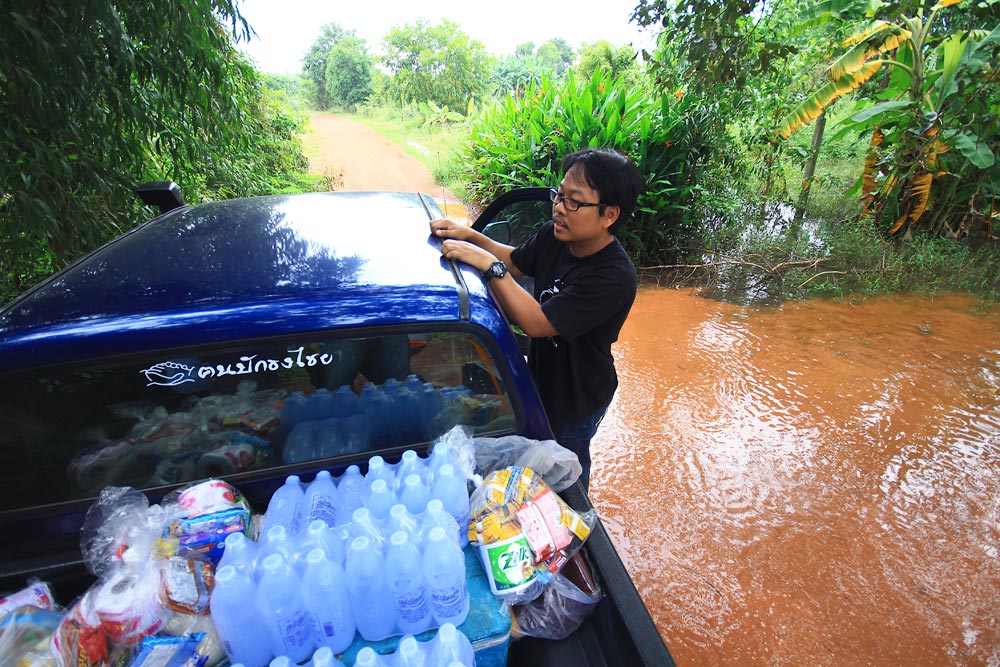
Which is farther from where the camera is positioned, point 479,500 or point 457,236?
point 457,236

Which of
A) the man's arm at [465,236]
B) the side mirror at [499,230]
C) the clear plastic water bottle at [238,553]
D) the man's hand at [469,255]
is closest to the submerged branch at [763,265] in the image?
the side mirror at [499,230]

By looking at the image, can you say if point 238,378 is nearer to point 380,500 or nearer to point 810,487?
point 380,500

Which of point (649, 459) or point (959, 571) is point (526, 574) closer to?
point (649, 459)

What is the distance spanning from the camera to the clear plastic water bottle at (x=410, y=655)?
3.79ft

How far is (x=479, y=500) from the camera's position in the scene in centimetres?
152

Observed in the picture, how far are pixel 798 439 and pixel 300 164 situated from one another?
36.0 feet

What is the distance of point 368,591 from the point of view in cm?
126

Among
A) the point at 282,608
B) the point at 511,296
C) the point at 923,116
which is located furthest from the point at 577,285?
the point at 923,116

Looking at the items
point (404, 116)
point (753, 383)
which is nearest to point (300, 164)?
point (753, 383)

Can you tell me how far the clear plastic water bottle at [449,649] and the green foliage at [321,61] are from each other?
50.0m

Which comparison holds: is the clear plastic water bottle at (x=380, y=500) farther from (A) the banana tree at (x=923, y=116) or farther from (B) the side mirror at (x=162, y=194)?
(A) the banana tree at (x=923, y=116)

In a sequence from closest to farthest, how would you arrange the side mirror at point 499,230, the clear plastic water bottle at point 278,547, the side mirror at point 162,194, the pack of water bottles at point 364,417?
the clear plastic water bottle at point 278,547 → the pack of water bottles at point 364,417 → the side mirror at point 162,194 → the side mirror at point 499,230

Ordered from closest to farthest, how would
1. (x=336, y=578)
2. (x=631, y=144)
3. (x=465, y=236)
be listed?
(x=336, y=578), (x=465, y=236), (x=631, y=144)

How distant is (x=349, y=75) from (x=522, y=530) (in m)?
46.9
